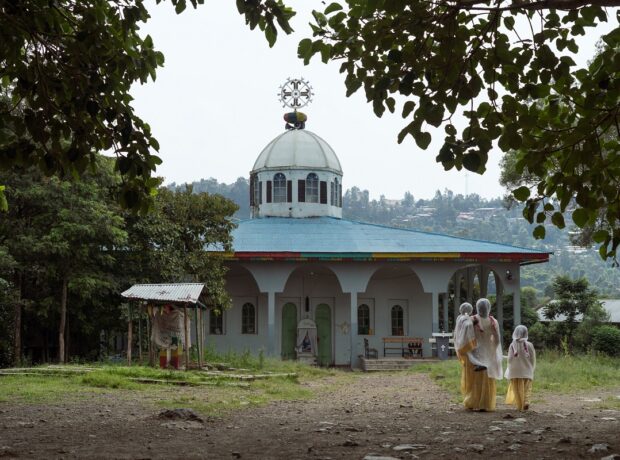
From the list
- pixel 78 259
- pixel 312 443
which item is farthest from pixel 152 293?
pixel 312 443

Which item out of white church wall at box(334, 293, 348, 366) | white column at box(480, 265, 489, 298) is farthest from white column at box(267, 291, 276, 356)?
white column at box(480, 265, 489, 298)

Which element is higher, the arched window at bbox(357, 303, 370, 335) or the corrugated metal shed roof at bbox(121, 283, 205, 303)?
the corrugated metal shed roof at bbox(121, 283, 205, 303)

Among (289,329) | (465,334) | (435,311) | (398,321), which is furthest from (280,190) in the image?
(465,334)

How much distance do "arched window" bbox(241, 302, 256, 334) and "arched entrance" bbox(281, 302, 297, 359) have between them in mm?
1044

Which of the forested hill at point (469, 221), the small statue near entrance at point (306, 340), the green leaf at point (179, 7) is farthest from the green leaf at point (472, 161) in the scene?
the forested hill at point (469, 221)

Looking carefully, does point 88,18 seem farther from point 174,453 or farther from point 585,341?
point 585,341

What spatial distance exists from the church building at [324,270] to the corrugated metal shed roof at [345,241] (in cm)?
3

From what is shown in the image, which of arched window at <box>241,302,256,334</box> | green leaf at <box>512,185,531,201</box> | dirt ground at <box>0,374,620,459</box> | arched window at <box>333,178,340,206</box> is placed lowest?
dirt ground at <box>0,374,620,459</box>

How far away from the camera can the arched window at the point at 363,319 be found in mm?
29292

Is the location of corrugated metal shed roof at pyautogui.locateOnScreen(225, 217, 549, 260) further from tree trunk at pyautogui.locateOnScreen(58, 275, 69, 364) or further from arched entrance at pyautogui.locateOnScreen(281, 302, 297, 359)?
tree trunk at pyautogui.locateOnScreen(58, 275, 69, 364)

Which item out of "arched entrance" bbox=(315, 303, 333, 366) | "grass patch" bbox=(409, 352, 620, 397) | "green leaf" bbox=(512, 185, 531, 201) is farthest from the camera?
"arched entrance" bbox=(315, 303, 333, 366)

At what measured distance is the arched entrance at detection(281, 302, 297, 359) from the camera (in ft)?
94.8

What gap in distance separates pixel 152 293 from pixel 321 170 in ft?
46.3

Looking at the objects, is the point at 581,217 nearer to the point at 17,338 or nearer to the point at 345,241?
the point at 17,338
